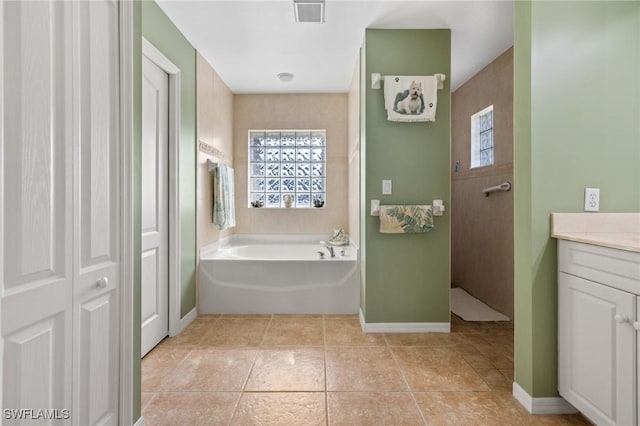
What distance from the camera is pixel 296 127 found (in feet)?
14.3

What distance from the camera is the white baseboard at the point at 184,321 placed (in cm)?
269

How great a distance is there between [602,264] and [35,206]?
2074mm

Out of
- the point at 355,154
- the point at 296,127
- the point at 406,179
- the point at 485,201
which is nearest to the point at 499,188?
the point at 485,201

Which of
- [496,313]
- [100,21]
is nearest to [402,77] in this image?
[100,21]

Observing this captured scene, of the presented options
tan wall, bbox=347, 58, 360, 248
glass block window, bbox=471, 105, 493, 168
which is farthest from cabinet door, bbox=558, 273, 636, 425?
glass block window, bbox=471, 105, 493, 168

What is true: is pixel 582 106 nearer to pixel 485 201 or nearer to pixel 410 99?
pixel 410 99

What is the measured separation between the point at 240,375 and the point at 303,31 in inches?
101

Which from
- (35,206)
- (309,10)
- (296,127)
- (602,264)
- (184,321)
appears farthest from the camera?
(296,127)

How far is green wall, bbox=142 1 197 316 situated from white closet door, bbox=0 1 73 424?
158cm

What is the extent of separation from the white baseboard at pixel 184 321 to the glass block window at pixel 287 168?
175cm

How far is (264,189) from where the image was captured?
14.6 ft

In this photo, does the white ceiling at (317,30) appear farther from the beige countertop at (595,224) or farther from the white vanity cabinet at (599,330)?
the white vanity cabinet at (599,330)

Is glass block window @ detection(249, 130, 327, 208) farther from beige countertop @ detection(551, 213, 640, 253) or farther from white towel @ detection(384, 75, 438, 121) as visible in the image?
beige countertop @ detection(551, 213, 640, 253)

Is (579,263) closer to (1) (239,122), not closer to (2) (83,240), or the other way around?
(2) (83,240)
